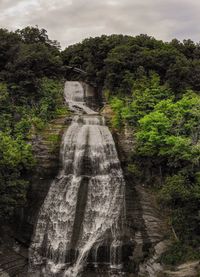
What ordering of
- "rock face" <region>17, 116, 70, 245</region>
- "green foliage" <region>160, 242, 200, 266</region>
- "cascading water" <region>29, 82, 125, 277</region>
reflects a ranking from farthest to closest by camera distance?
"rock face" <region>17, 116, 70, 245</region>
"cascading water" <region>29, 82, 125, 277</region>
"green foliage" <region>160, 242, 200, 266</region>

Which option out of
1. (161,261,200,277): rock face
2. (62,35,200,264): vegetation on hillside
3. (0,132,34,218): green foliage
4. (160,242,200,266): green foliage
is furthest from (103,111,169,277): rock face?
(0,132,34,218): green foliage

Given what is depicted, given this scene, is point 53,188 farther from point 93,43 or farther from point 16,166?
point 93,43

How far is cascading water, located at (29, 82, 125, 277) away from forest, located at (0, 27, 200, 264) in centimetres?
211

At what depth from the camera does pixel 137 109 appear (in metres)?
30.0

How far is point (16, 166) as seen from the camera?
989 inches

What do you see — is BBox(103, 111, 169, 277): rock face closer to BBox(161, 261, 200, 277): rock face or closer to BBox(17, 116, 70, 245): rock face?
BBox(161, 261, 200, 277): rock face

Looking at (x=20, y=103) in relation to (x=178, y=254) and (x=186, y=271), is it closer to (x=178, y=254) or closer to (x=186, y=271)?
(x=178, y=254)

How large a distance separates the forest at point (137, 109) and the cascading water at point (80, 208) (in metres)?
2.11

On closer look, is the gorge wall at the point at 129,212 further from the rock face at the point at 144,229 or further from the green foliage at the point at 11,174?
the green foliage at the point at 11,174

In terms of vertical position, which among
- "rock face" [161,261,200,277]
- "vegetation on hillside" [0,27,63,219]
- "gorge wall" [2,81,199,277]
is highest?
"vegetation on hillside" [0,27,63,219]

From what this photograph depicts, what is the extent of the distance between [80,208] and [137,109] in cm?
1006

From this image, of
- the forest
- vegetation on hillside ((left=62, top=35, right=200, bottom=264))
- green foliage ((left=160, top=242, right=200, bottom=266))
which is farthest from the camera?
the forest

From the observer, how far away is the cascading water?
23281mm

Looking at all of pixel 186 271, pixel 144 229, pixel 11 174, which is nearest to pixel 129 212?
pixel 144 229
